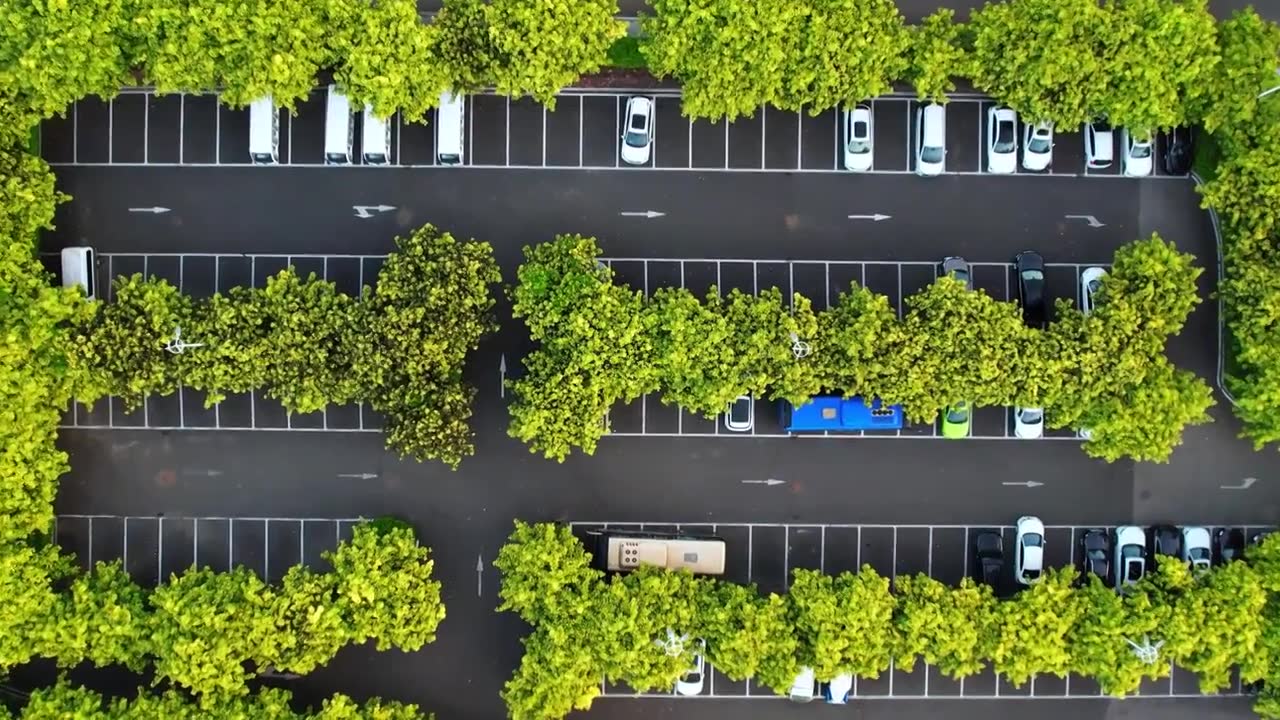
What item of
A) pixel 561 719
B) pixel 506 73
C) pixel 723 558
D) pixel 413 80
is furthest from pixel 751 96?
pixel 561 719

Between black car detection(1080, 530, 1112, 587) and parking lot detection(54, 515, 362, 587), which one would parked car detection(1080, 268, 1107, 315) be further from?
parking lot detection(54, 515, 362, 587)

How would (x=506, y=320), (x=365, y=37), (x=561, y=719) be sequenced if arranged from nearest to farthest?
(x=365, y=37)
(x=561, y=719)
(x=506, y=320)

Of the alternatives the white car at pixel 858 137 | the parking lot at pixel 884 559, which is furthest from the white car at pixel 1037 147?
the parking lot at pixel 884 559

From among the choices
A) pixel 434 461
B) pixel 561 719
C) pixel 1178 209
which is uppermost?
pixel 1178 209

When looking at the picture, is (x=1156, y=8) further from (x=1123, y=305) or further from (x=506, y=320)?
(x=506, y=320)

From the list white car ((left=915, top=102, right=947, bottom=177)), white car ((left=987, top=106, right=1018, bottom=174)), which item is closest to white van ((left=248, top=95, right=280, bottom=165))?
white car ((left=915, top=102, right=947, bottom=177))

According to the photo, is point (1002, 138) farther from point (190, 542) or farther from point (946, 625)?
point (190, 542)

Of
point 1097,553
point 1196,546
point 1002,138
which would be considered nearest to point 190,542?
point 1002,138
